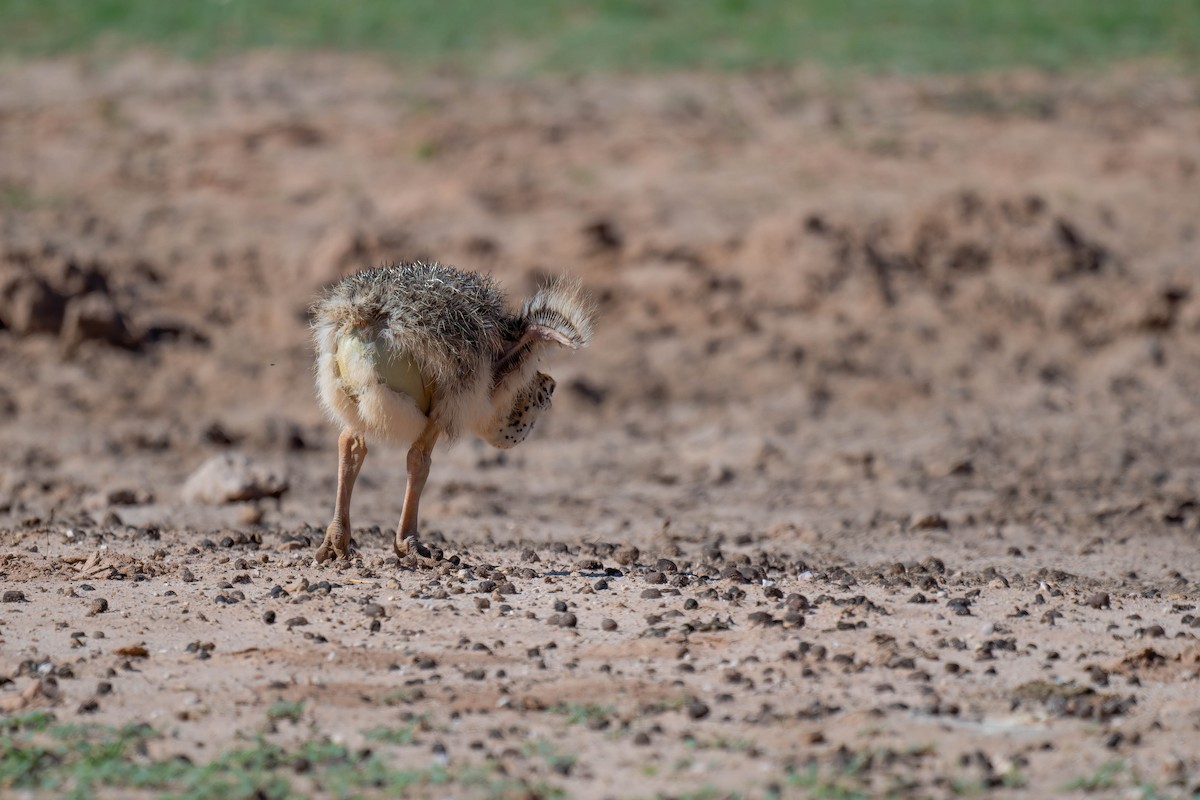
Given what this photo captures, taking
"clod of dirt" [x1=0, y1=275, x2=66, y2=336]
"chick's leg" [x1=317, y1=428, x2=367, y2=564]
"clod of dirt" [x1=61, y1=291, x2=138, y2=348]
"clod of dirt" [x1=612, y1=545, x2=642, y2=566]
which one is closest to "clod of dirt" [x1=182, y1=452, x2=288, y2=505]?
"chick's leg" [x1=317, y1=428, x2=367, y2=564]

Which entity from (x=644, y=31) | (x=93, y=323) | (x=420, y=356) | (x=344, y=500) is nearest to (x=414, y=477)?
(x=344, y=500)

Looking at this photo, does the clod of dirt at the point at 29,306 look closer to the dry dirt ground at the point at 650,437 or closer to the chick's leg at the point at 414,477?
the dry dirt ground at the point at 650,437

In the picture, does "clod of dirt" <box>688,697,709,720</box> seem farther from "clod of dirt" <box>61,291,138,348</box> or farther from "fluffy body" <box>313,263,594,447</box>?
"clod of dirt" <box>61,291,138,348</box>

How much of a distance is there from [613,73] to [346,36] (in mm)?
3495

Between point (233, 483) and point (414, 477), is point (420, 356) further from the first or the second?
point (233, 483)

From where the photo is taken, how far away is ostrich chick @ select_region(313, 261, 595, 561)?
6230mm

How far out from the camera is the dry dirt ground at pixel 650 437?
4.75 m


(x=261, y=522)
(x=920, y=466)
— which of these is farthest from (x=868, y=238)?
(x=261, y=522)

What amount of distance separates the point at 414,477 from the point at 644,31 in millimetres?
13218

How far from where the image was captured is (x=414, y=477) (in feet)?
21.9

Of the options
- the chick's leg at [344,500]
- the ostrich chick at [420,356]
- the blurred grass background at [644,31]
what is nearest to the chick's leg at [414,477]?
the ostrich chick at [420,356]

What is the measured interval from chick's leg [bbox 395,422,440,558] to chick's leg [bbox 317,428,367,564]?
0.24 meters

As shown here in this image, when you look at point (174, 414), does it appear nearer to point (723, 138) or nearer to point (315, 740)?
point (723, 138)

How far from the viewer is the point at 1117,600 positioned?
6285 mm
